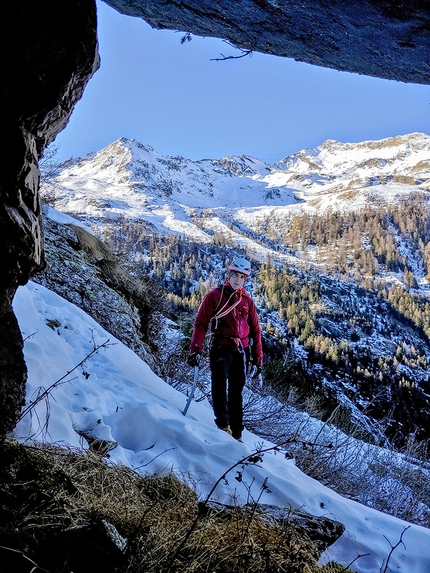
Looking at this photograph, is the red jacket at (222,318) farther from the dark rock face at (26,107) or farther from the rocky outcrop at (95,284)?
the rocky outcrop at (95,284)

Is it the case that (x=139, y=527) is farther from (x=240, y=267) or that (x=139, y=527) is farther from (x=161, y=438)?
(x=240, y=267)

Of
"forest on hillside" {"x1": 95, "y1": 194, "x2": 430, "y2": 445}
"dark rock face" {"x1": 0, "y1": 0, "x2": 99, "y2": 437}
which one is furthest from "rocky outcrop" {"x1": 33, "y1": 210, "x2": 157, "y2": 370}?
"forest on hillside" {"x1": 95, "y1": 194, "x2": 430, "y2": 445}

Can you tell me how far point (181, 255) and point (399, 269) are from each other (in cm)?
10819

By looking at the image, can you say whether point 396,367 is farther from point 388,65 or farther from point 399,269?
point 388,65

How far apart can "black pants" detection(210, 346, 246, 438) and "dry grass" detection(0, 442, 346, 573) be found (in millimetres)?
2350

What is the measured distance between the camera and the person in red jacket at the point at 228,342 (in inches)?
196

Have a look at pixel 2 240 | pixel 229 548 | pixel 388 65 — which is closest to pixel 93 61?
pixel 2 240

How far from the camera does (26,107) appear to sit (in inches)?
88.0

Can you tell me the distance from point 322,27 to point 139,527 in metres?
3.45

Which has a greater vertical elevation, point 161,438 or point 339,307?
point 161,438

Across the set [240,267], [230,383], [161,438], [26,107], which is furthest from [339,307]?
[26,107]

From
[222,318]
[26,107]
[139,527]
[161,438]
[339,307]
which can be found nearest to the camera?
[139,527]

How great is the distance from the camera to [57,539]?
67.0 inches

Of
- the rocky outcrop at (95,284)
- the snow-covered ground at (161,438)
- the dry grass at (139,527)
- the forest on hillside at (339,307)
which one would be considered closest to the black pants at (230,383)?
the snow-covered ground at (161,438)
